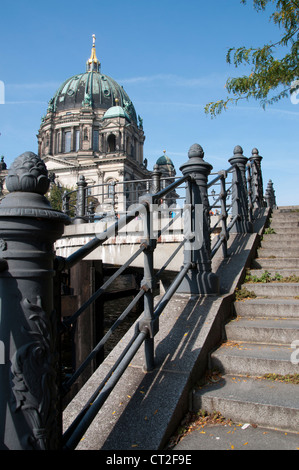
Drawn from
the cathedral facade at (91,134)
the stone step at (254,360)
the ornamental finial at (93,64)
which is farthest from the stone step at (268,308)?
the ornamental finial at (93,64)

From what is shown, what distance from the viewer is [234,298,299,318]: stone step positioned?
13.4 ft

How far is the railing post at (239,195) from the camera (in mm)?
6879

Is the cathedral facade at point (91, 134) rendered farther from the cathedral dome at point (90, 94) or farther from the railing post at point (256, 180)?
the railing post at point (256, 180)

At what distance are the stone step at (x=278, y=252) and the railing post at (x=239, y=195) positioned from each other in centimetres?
67

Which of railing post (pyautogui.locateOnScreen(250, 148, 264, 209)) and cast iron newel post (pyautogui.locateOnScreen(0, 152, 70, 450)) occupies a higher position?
railing post (pyautogui.locateOnScreen(250, 148, 264, 209))

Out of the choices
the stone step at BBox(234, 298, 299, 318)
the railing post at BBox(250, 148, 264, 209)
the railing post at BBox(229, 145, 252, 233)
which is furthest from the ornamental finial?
the stone step at BBox(234, 298, 299, 318)

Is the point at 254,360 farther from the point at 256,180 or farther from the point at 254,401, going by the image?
the point at 256,180

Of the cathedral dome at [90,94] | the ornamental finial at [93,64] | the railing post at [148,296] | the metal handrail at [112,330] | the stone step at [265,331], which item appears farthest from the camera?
the ornamental finial at [93,64]

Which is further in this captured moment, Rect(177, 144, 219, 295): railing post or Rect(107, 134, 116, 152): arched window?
Rect(107, 134, 116, 152): arched window

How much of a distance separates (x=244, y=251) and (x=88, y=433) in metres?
3.94

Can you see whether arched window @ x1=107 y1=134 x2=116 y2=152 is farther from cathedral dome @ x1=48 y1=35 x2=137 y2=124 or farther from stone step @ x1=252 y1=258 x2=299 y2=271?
stone step @ x1=252 y1=258 x2=299 y2=271

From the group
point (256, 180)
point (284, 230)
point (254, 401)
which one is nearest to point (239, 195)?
point (284, 230)

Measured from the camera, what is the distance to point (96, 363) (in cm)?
988

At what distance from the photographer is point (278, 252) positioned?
20.4 ft
